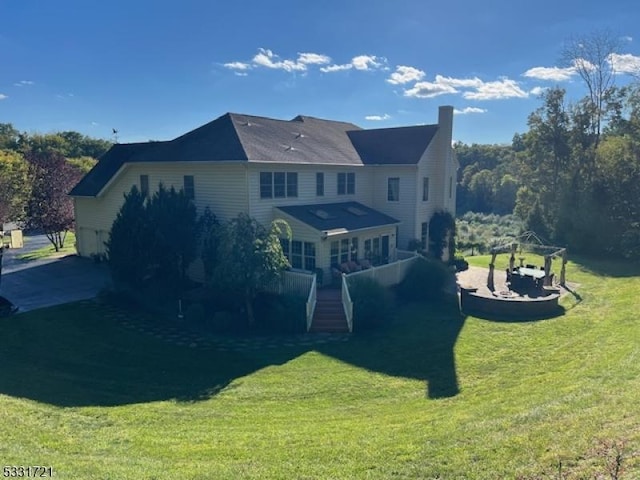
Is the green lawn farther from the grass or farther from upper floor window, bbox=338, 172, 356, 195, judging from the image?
the grass

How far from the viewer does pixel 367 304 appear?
54.7ft

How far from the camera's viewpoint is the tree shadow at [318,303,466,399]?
1222 cm

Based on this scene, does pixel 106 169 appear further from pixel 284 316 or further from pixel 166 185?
pixel 284 316

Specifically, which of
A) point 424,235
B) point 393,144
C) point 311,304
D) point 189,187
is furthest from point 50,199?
point 424,235

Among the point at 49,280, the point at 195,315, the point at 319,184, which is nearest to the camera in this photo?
the point at 195,315

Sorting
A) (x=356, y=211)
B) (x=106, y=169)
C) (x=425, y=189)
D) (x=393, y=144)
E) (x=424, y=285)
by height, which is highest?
(x=393, y=144)

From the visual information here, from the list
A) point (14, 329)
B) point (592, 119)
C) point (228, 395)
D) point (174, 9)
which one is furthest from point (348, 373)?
point (592, 119)

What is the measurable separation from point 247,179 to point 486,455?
49.0 feet

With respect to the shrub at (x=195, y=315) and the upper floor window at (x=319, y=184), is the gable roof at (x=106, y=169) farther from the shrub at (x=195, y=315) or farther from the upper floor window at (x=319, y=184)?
the shrub at (x=195, y=315)

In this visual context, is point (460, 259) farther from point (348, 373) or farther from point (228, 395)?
point (228, 395)

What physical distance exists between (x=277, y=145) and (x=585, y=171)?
83.4ft

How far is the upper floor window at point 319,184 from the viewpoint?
75.4 feet

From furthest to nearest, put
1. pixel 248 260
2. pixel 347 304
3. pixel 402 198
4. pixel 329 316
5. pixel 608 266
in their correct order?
pixel 608 266 < pixel 402 198 < pixel 329 316 < pixel 347 304 < pixel 248 260

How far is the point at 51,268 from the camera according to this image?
2505cm
